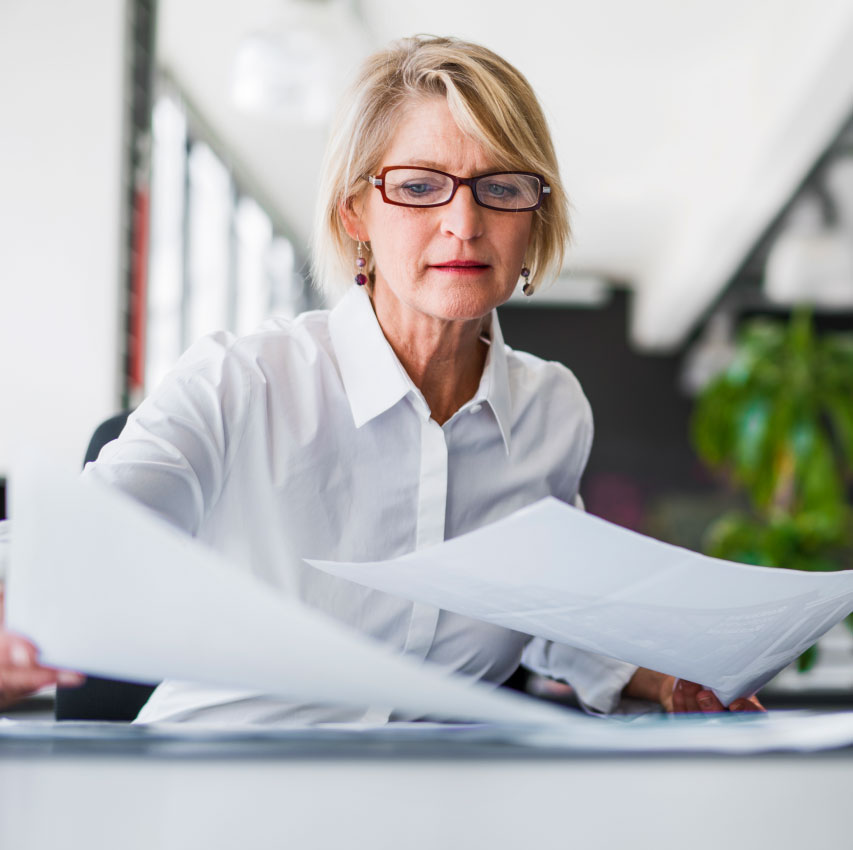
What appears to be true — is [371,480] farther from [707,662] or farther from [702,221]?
[702,221]

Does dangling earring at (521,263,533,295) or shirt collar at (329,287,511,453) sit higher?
dangling earring at (521,263,533,295)

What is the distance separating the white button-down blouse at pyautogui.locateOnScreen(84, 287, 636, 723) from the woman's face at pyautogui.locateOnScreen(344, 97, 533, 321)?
0.10m

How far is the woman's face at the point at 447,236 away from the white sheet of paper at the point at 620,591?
401 millimetres

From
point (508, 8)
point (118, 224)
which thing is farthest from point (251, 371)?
point (508, 8)

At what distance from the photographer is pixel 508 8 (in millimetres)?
4578

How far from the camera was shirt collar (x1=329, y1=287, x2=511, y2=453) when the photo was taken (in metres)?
1.00

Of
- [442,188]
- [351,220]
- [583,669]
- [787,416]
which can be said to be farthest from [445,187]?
[787,416]

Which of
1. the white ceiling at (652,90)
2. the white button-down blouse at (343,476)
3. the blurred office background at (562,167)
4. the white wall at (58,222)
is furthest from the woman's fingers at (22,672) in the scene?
the white ceiling at (652,90)

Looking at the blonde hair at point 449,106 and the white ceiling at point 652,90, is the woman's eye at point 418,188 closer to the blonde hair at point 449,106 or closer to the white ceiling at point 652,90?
the blonde hair at point 449,106

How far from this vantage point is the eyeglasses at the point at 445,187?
920 millimetres

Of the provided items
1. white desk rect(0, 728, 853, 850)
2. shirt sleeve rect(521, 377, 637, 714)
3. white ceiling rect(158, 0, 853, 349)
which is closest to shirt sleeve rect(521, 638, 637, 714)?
shirt sleeve rect(521, 377, 637, 714)

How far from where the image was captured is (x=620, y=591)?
0.51 m

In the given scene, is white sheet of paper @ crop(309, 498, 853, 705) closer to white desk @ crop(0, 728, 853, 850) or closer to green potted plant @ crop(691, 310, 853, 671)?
white desk @ crop(0, 728, 853, 850)

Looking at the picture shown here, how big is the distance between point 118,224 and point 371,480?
6.94ft
